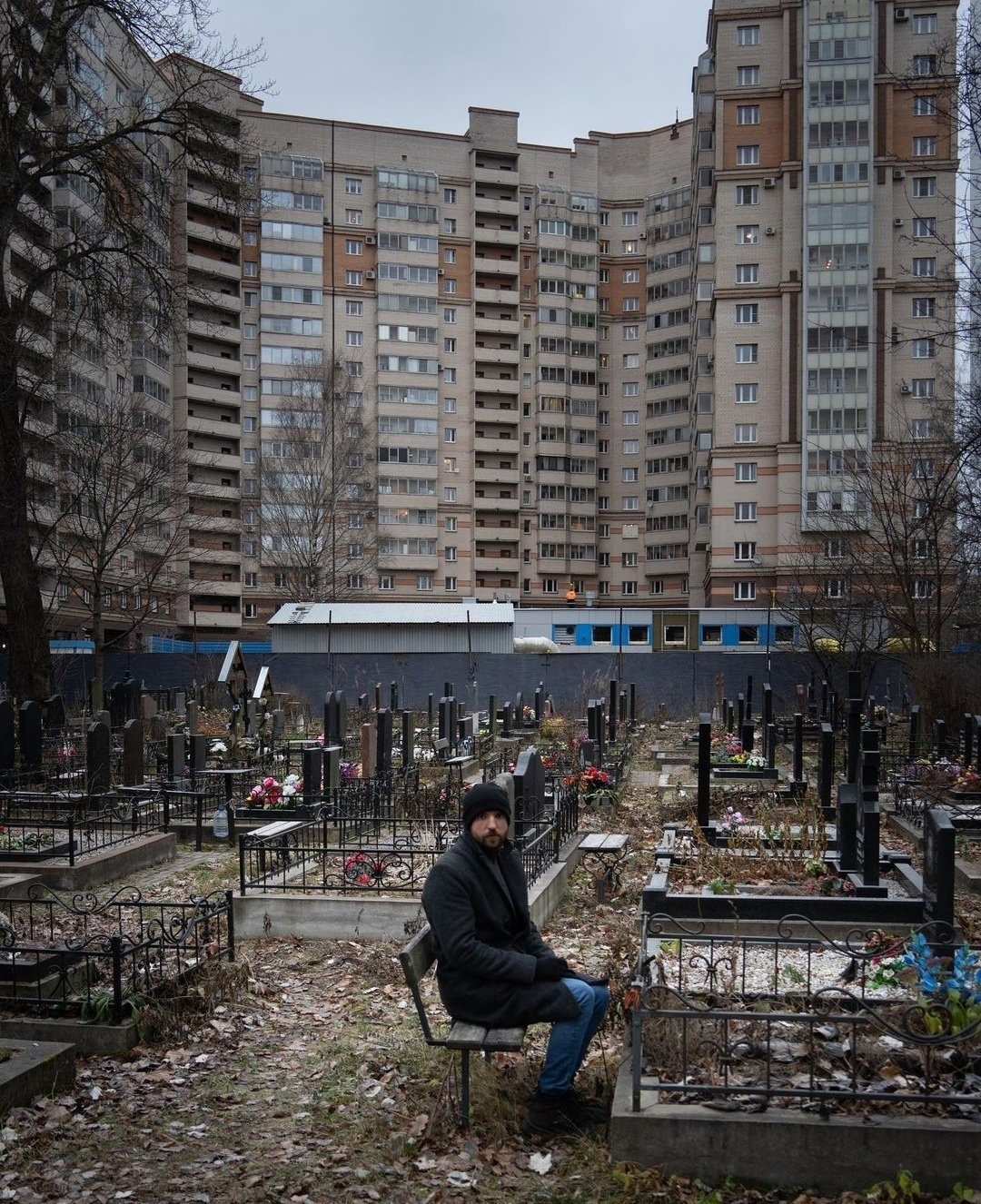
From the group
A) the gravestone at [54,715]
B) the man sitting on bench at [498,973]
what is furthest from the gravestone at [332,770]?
the man sitting on bench at [498,973]

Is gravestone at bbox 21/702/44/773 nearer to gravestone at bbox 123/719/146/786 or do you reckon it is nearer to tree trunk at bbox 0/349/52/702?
gravestone at bbox 123/719/146/786

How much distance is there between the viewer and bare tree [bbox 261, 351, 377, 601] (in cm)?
6094

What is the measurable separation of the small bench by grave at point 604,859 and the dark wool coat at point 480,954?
622 cm

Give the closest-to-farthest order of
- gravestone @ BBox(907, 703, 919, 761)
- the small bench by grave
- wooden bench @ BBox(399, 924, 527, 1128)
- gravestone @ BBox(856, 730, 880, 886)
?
wooden bench @ BBox(399, 924, 527, 1128), gravestone @ BBox(856, 730, 880, 886), the small bench by grave, gravestone @ BBox(907, 703, 919, 761)

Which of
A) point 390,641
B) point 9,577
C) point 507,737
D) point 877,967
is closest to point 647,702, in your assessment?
point 390,641

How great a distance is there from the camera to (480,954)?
5.84 metres

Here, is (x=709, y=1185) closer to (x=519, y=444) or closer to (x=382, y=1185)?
(x=382, y=1185)

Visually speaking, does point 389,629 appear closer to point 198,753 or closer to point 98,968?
point 198,753

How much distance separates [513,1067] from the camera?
6840mm

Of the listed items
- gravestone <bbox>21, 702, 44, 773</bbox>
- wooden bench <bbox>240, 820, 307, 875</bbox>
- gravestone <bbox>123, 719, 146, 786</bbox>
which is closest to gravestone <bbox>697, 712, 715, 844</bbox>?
wooden bench <bbox>240, 820, 307, 875</bbox>

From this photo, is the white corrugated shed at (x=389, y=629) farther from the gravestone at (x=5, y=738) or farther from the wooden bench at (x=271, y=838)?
the wooden bench at (x=271, y=838)

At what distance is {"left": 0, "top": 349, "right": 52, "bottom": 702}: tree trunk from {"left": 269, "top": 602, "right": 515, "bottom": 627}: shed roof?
84.6 feet

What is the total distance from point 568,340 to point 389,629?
44.7 metres

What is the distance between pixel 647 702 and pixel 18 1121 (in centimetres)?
3867
